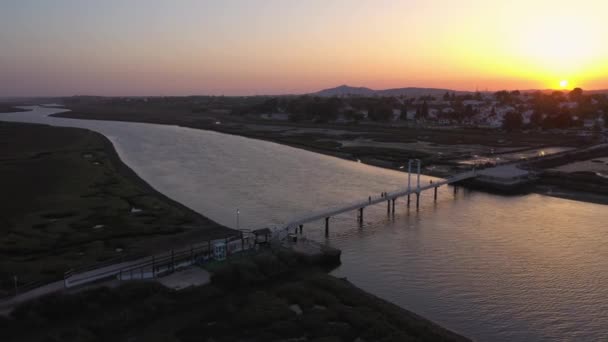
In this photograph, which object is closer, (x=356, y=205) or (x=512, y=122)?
(x=356, y=205)

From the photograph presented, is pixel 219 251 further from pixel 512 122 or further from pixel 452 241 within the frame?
pixel 512 122

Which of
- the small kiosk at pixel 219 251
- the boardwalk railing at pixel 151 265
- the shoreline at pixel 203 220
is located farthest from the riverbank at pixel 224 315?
the small kiosk at pixel 219 251

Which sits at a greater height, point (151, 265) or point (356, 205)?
point (356, 205)

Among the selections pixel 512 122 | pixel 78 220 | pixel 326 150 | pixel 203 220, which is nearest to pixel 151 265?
pixel 203 220

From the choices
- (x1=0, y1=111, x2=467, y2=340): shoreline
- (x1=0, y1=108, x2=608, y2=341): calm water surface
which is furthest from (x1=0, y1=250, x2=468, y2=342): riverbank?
(x1=0, y1=108, x2=608, y2=341): calm water surface

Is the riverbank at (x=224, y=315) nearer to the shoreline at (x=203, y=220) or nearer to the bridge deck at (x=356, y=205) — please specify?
the shoreline at (x=203, y=220)

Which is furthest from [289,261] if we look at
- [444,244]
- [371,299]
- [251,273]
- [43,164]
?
[43,164]

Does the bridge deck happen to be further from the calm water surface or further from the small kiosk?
the small kiosk
